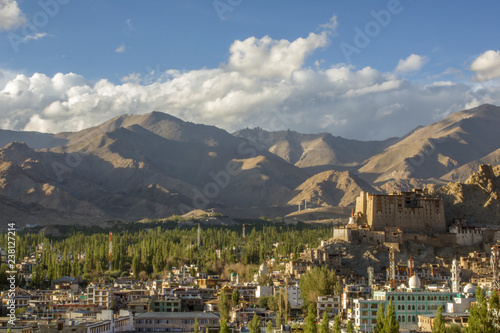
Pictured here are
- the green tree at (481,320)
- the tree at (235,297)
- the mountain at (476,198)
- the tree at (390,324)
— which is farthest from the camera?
the mountain at (476,198)

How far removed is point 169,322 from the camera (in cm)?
8688

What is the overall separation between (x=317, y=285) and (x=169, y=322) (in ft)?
77.9

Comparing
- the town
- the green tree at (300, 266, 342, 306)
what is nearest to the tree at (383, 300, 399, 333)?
the town

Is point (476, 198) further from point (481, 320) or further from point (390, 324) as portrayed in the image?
point (481, 320)

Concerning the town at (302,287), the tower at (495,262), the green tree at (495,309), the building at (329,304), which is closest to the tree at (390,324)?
the town at (302,287)

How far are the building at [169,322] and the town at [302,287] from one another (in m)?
0.11

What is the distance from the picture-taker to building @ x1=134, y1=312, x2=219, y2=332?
283 ft

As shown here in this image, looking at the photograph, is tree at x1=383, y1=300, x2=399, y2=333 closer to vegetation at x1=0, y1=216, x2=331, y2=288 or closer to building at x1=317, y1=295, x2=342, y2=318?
building at x1=317, y1=295, x2=342, y2=318

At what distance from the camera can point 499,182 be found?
145 m

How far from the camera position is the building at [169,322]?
283 feet

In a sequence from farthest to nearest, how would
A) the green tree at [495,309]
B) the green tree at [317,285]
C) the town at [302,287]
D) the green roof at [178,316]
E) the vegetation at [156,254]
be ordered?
the vegetation at [156,254], the green tree at [317,285], the green roof at [178,316], the town at [302,287], the green tree at [495,309]

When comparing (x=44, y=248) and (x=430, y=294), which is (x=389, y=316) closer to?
(x=430, y=294)

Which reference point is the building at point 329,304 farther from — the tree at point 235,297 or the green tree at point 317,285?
the tree at point 235,297

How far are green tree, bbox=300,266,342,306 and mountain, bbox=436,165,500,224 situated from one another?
127 feet
